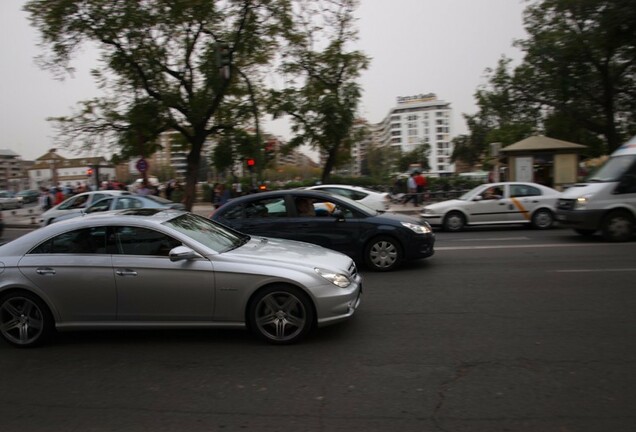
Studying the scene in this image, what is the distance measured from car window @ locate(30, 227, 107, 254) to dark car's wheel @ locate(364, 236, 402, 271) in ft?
14.5

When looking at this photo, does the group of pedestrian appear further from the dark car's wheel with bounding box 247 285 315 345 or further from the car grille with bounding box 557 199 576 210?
the dark car's wheel with bounding box 247 285 315 345

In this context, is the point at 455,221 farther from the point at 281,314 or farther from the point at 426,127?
the point at 426,127

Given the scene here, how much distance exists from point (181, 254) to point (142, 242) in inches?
22.3

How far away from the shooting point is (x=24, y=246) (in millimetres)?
5090

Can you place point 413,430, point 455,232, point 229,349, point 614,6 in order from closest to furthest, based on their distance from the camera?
point 413,430 → point 229,349 → point 455,232 → point 614,6

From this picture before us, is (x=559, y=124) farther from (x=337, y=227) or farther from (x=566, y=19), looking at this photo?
(x=337, y=227)

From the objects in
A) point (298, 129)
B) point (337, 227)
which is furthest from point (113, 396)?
point (298, 129)

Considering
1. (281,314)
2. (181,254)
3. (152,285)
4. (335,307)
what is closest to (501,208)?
(335,307)

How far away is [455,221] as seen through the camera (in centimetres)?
1450

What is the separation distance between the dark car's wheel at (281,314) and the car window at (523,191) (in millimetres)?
11077

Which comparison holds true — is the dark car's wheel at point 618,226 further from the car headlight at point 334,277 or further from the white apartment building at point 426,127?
the white apartment building at point 426,127

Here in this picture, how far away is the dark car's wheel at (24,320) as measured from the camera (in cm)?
496

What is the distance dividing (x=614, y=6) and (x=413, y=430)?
26635 mm

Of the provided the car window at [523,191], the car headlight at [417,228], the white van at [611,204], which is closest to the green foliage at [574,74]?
the car window at [523,191]
